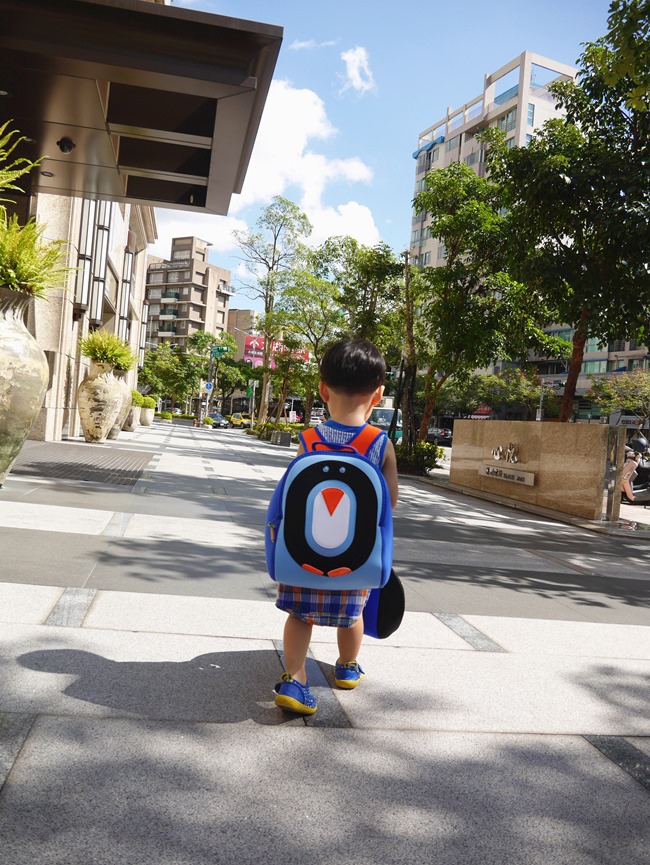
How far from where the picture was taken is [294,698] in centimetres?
279

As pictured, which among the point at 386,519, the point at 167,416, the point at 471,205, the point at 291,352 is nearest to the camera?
the point at 386,519

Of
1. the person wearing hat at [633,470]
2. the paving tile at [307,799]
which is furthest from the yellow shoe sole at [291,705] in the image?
the person wearing hat at [633,470]

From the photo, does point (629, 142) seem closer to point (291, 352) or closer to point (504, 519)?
point (504, 519)

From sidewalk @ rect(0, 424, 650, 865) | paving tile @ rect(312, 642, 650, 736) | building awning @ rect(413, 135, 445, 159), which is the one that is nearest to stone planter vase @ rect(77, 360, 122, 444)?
sidewalk @ rect(0, 424, 650, 865)

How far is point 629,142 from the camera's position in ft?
38.8

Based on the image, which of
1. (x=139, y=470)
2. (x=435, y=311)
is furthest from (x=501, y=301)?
(x=139, y=470)

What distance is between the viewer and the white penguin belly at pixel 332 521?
8.61 ft

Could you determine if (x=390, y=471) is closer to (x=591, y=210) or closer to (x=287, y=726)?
(x=287, y=726)

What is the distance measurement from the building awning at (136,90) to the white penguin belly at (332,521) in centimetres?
698

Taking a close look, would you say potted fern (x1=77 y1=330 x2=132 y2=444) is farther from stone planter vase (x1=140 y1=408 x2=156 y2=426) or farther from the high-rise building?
the high-rise building

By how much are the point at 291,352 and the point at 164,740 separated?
34759 mm

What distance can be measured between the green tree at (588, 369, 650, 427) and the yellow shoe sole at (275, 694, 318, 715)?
45.1m

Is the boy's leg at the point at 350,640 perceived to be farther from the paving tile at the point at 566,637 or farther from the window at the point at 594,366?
the window at the point at 594,366

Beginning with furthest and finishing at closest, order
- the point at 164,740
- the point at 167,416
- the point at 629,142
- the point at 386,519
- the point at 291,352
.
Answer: the point at 167,416 → the point at 291,352 → the point at 629,142 → the point at 386,519 → the point at 164,740
